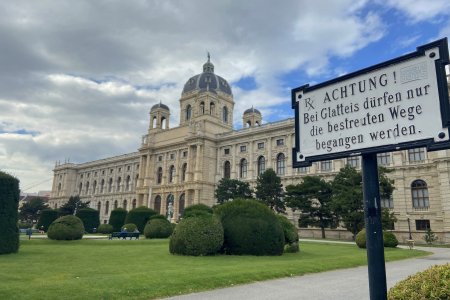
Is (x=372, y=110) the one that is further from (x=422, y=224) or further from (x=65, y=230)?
(x=422, y=224)

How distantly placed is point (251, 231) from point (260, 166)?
4000 centimetres

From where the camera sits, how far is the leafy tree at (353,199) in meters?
33.4

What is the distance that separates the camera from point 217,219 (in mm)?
18516

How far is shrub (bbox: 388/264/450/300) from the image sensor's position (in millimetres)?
4113

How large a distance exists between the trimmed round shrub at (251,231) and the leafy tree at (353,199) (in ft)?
56.6

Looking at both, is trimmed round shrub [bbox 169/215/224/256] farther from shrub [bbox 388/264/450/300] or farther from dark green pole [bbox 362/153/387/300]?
dark green pole [bbox 362/153/387/300]

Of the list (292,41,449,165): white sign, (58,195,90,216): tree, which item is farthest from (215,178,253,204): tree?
(292,41,449,165): white sign

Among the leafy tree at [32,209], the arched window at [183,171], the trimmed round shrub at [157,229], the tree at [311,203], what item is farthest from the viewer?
the leafy tree at [32,209]

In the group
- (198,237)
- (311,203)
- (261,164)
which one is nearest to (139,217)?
(311,203)

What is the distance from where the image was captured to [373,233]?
153 inches

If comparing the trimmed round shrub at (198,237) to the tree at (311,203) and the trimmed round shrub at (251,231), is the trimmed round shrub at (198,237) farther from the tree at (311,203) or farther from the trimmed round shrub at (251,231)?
the tree at (311,203)

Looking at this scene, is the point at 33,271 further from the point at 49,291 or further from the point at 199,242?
the point at 199,242

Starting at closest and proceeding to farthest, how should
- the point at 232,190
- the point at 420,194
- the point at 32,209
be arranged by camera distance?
the point at 420,194
the point at 232,190
the point at 32,209

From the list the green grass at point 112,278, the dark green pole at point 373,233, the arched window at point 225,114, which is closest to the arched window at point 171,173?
the arched window at point 225,114
